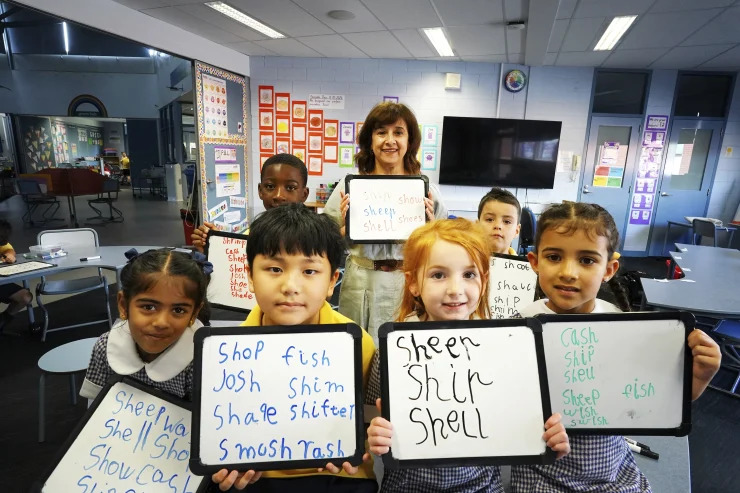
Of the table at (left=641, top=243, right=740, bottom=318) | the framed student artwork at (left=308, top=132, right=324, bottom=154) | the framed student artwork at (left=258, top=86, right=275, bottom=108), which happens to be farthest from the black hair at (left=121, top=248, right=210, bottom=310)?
the framed student artwork at (left=258, top=86, right=275, bottom=108)

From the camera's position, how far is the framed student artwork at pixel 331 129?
19.0ft

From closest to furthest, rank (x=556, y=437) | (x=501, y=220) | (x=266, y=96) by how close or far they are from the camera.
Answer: (x=556, y=437), (x=501, y=220), (x=266, y=96)

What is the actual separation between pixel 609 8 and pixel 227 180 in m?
4.75

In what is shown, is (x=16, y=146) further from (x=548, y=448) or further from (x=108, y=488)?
(x=548, y=448)

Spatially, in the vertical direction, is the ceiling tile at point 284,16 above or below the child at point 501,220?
above

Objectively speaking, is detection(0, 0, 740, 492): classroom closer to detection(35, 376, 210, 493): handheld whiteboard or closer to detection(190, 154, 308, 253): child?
detection(190, 154, 308, 253): child

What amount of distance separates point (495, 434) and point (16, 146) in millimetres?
14863

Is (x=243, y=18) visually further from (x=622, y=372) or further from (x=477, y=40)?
(x=622, y=372)

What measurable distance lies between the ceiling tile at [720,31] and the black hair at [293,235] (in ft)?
14.5

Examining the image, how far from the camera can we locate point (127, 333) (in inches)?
45.3

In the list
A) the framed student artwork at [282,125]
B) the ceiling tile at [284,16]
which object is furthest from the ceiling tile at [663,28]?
the framed student artwork at [282,125]

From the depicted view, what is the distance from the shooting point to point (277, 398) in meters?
0.82

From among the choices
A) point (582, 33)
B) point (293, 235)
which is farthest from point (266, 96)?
point (293, 235)

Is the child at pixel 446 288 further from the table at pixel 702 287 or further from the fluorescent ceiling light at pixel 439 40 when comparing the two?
the fluorescent ceiling light at pixel 439 40
